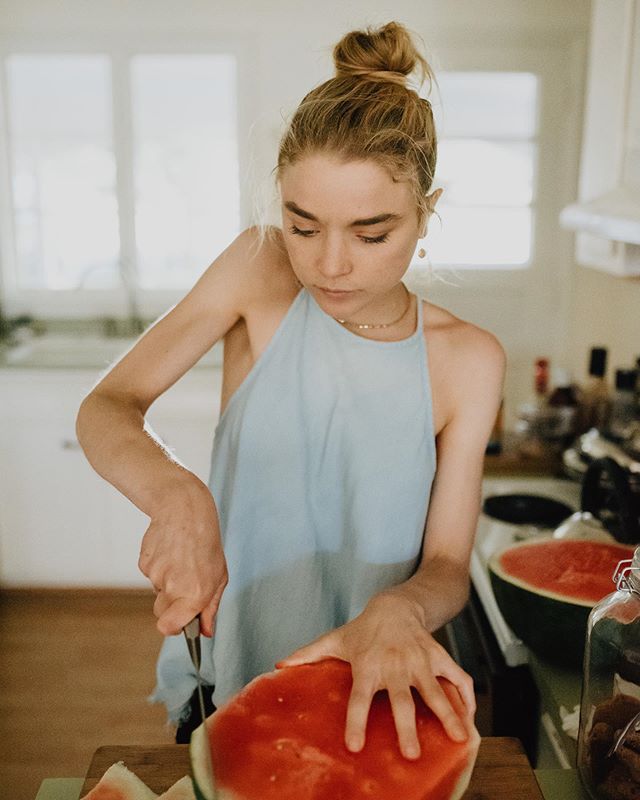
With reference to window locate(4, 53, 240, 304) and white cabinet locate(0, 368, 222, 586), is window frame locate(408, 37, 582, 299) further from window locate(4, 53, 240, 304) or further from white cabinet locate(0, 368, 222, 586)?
white cabinet locate(0, 368, 222, 586)

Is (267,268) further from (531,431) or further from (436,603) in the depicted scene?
(531,431)

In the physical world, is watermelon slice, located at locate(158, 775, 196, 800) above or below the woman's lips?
below

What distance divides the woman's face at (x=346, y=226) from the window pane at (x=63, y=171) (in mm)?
2709

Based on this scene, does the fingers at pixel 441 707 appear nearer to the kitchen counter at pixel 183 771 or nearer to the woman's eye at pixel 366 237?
the kitchen counter at pixel 183 771

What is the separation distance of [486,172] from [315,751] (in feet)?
9.51

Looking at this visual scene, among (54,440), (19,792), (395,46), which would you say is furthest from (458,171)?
(19,792)

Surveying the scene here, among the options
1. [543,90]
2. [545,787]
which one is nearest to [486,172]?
[543,90]

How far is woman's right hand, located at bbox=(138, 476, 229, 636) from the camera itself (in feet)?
2.52

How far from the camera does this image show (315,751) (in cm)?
74

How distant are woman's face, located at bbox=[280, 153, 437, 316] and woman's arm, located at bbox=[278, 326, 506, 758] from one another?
25 centimetres

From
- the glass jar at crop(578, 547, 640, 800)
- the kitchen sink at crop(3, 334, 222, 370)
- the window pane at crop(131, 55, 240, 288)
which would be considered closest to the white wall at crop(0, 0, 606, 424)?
the window pane at crop(131, 55, 240, 288)

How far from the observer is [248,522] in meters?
1.21

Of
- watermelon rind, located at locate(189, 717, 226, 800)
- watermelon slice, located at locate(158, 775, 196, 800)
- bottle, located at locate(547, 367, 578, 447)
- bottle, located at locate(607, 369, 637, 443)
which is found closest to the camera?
watermelon rind, located at locate(189, 717, 226, 800)

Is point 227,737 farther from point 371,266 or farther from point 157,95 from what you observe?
point 157,95
